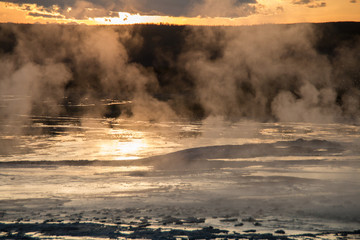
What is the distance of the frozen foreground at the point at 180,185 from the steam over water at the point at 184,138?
4 centimetres

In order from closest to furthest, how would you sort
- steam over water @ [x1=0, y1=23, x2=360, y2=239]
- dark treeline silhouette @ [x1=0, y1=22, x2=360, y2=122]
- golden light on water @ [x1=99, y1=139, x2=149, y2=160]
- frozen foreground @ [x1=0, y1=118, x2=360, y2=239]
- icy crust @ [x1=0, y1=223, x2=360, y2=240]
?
icy crust @ [x1=0, y1=223, x2=360, y2=240]
frozen foreground @ [x1=0, y1=118, x2=360, y2=239]
steam over water @ [x1=0, y1=23, x2=360, y2=239]
golden light on water @ [x1=99, y1=139, x2=149, y2=160]
dark treeline silhouette @ [x1=0, y1=22, x2=360, y2=122]

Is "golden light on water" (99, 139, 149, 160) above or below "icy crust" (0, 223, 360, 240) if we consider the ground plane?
above

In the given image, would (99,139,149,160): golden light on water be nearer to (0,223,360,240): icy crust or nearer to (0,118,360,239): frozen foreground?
(0,118,360,239): frozen foreground

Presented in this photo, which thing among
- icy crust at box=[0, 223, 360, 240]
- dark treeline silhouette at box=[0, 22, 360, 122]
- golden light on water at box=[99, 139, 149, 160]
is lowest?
icy crust at box=[0, 223, 360, 240]

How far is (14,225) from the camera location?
272 inches

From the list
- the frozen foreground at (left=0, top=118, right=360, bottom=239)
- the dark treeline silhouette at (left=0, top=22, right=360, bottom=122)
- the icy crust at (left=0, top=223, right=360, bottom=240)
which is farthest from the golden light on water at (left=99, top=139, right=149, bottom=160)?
the dark treeline silhouette at (left=0, top=22, right=360, bottom=122)

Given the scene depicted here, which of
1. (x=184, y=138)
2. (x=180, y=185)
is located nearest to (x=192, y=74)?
(x=184, y=138)

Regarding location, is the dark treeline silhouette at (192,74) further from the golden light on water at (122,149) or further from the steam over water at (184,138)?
the golden light on water at (122,149)

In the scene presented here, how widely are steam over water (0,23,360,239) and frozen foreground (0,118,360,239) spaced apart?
4 centimetres

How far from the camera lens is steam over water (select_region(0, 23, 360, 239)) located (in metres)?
7.54

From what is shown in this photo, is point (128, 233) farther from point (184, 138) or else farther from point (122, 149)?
point (184, 138)

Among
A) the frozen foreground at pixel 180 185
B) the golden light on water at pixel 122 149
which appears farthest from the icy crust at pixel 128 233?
the golden light on water at pixel 122 149

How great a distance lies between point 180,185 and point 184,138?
267 inches

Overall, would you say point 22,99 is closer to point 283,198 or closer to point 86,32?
point 86,32
